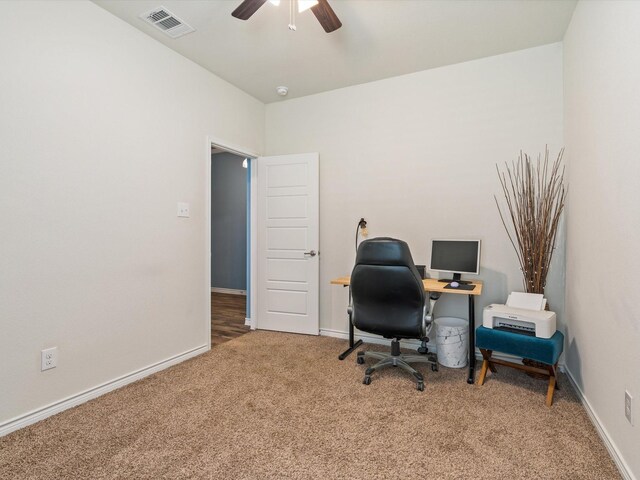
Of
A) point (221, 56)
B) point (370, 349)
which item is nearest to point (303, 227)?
point (370, 349)

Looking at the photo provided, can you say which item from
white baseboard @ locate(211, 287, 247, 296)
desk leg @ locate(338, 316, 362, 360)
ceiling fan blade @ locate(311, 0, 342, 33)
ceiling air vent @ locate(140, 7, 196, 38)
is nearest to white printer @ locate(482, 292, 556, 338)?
desk leg @ locate(338, 316, 362, 360)

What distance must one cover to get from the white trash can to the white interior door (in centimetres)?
139

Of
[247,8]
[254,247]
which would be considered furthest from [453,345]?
[247,8]

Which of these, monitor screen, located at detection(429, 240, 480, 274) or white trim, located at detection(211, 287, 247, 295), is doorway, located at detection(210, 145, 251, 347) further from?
monitor screen, located at detection(429, 240, 480, 274)

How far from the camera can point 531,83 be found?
2832 mm

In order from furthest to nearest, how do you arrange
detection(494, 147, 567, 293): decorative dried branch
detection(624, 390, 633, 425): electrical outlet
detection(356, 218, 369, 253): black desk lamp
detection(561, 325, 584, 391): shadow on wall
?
1. detection(356, 218, 369, 253): black desk lamp
2. detection(494, 147, 567, 293): decorative dried branch
3. detection(561, 325, 584, 391): shadow on wall
4. detection(624, 390, 633, 425): electrical outlet

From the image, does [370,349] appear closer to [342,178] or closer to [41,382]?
[342,178]

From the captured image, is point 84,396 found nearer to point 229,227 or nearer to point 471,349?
point 471,349

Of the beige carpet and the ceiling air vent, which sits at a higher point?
the ceiling air vent

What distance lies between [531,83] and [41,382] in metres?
4.28

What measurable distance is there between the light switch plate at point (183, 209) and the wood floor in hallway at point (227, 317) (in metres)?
1.39

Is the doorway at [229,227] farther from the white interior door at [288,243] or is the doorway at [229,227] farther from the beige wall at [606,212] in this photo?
the beige wall at [606,212]

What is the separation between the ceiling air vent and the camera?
2369 millimetres

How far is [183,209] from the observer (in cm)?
298
